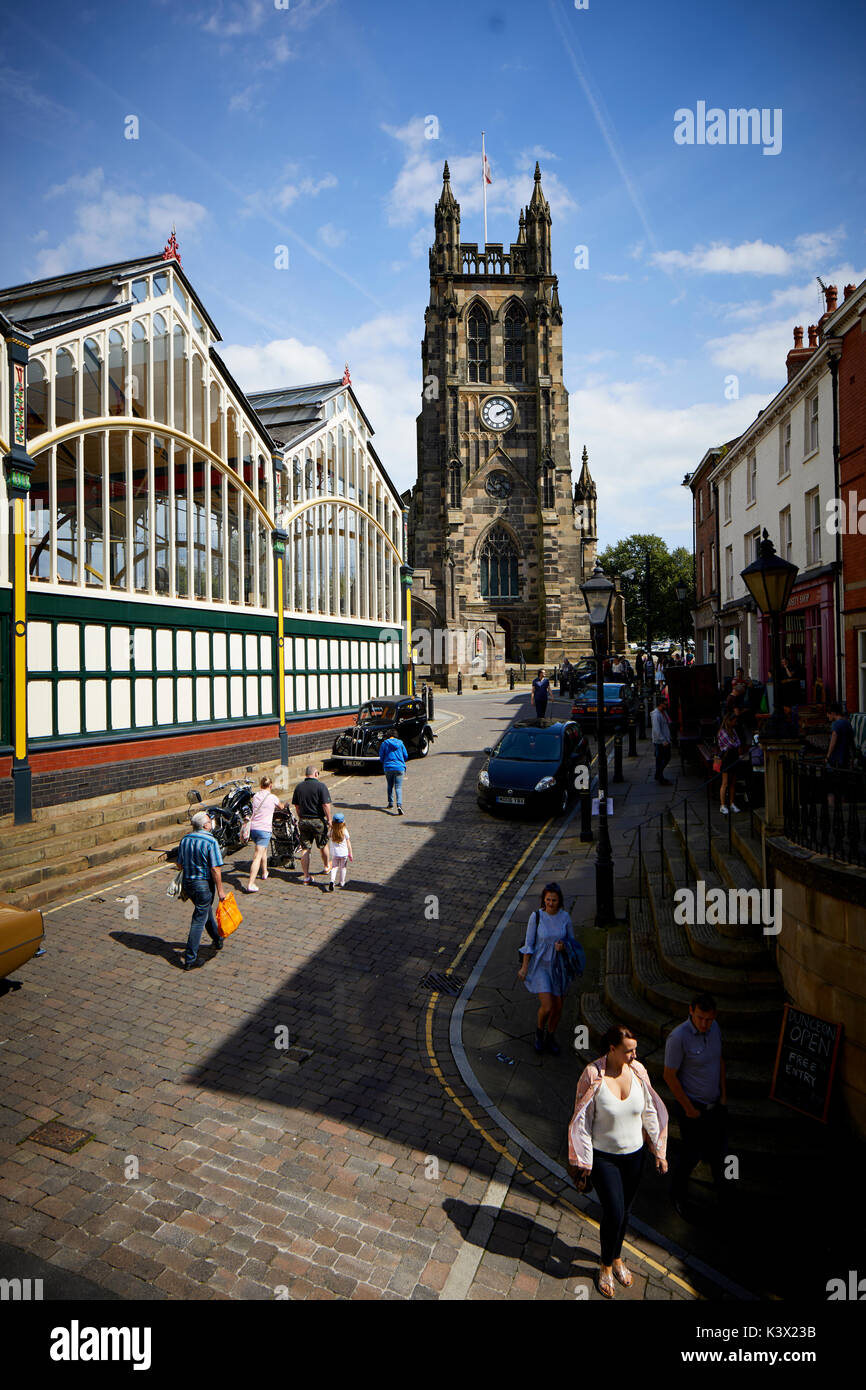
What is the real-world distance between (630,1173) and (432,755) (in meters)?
18.7

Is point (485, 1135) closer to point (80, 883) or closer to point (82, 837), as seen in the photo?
point (80, 883)

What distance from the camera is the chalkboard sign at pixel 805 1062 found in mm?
5613

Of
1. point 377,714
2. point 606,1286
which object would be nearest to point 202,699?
point 377,714

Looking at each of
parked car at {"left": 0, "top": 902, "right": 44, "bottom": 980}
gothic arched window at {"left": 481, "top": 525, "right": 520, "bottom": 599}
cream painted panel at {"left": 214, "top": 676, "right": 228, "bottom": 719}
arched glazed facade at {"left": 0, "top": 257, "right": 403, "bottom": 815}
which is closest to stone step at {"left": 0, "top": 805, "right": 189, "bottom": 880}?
arched glazed facade at {"left": 0, "top": 257, "right": 403, "bottom": 815}

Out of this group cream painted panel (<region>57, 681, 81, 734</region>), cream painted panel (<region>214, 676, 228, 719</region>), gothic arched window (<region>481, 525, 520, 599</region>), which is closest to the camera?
cream painted panel (<region>57, 681, 81, 734</region>)

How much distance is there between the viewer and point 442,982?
8484mm

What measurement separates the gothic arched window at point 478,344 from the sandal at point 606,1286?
188 feet

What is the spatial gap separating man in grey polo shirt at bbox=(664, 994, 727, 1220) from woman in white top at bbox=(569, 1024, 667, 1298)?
562 mm

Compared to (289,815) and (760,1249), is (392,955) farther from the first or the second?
(760,1249)

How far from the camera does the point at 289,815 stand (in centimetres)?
1269

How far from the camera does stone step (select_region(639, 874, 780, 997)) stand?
6.79 metres

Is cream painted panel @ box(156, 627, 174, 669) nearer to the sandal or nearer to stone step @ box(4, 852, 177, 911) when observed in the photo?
stone step @ box(4, 852, 177, 911)
